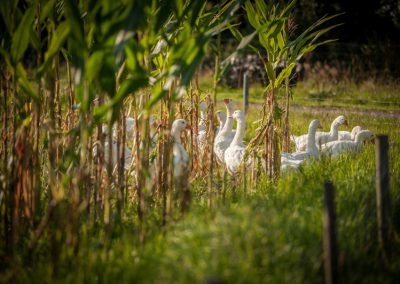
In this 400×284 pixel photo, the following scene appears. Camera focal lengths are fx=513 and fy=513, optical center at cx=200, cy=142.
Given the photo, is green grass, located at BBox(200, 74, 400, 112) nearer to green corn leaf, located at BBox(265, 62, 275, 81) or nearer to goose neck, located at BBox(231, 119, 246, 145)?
goose neck, located at BBox(231, 119, 246, 145)

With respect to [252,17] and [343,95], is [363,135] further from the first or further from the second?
[343,95]

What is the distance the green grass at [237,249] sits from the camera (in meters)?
2.03

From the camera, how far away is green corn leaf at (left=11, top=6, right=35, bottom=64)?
8.09 feet

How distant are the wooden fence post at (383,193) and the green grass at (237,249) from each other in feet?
0.24

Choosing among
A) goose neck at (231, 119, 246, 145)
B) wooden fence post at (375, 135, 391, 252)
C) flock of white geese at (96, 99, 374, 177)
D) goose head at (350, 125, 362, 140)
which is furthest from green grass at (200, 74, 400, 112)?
wooden fence post at (375, 135, 391, 252)

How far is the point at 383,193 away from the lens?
→ 254 cm

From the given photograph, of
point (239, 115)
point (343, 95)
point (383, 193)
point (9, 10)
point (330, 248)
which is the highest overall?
point (343, 95)

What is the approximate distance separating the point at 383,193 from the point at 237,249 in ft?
3.00

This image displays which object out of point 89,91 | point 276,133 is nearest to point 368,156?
point 276,133

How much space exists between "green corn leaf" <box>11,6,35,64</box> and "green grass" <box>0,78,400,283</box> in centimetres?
94

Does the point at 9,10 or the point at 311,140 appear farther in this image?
the point at 311,140

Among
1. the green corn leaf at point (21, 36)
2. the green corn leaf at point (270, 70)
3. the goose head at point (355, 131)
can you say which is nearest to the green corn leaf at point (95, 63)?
the green corn leaf at point (21, 36)

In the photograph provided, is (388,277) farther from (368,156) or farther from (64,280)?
(368,156)

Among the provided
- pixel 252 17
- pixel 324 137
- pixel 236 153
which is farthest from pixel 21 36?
pixel 324 137
